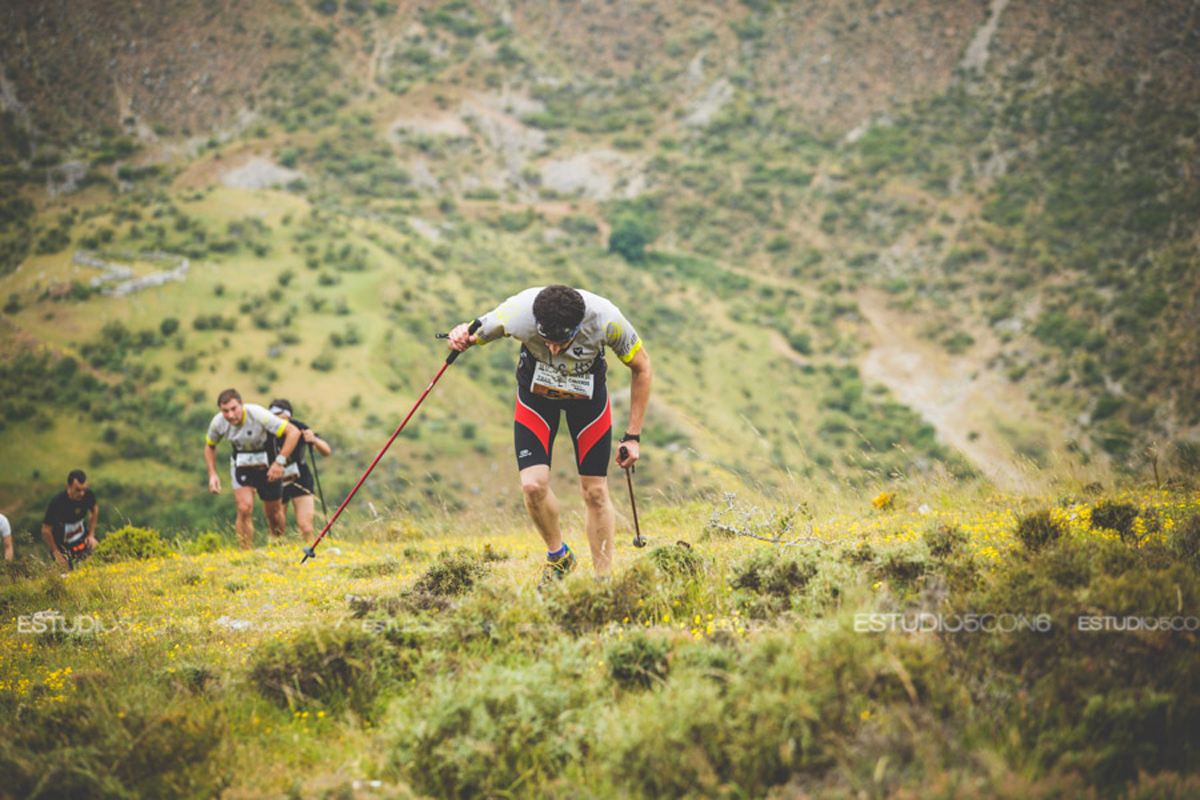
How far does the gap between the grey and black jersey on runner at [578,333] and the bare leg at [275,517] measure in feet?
19.8

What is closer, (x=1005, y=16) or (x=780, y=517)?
(x=780, y=517)

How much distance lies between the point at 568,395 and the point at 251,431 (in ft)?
19.6

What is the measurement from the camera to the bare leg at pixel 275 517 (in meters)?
9.74

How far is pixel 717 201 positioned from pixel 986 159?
26596 millimetres

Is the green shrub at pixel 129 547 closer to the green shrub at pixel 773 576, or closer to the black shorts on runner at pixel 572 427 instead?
the black shorts on runner at pixel 572 427

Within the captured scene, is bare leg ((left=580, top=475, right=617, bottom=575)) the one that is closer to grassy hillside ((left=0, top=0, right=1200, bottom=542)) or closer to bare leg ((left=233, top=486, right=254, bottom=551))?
grassy hillside ((left=0, top=0, right=1200, bottom=542))

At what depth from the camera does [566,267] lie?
65000 mm

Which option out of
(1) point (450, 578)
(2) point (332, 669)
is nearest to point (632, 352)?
(1) point (450, 578)

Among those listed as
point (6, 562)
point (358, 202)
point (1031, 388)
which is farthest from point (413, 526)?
point (358, 202)

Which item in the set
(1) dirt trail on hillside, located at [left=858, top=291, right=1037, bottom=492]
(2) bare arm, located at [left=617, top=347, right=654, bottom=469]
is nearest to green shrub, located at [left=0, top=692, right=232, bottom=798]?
(2) bare arm, located at [left=617, top=347, right=654, bottom=469]

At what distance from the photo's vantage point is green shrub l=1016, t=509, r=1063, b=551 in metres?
4.61

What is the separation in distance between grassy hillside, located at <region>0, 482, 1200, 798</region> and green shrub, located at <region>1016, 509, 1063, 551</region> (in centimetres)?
2

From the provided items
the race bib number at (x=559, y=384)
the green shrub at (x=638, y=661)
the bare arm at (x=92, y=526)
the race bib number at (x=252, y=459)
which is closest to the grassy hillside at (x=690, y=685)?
the green shrub at (x=638, y=661)

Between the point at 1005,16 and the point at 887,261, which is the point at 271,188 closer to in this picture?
the point at 887,261
